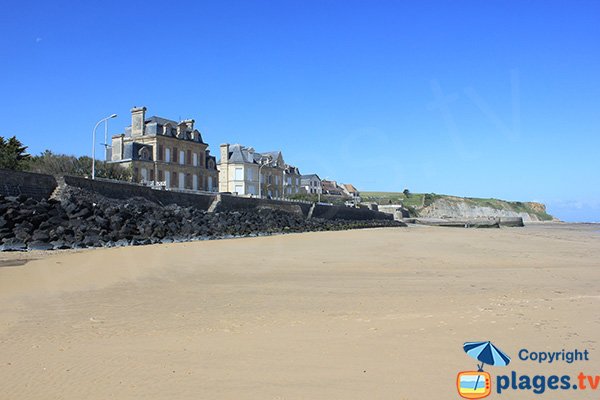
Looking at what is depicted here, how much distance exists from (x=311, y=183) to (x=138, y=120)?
149 feet

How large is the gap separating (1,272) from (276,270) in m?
5.63

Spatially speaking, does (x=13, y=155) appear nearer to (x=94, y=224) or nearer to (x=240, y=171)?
(x=94, y=224)

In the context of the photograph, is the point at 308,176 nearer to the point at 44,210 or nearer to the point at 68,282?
the point at 44,210

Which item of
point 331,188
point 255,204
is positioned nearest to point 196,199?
point 255,204

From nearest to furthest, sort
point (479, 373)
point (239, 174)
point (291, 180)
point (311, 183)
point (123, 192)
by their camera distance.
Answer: point (479, 373) < point (123, 192) < point (239, 174) < point (291, 180) < point (311, 183)

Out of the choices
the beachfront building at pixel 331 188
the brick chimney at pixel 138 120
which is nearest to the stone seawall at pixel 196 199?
the brick chimney at pixel 138 120

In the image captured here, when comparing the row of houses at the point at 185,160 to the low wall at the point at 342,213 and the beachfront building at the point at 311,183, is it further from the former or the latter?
the beachfront building at the point at 311,183

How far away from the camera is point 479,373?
3.68 meters

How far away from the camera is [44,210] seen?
1734 centimetres

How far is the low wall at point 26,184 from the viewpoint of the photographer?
18.2 m

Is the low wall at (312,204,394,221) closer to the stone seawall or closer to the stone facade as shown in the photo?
the stone seawall

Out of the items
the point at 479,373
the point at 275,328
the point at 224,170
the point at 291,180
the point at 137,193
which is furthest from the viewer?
the point at 291,180

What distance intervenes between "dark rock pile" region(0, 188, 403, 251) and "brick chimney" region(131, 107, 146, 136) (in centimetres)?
2586

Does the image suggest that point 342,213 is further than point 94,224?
Yes
